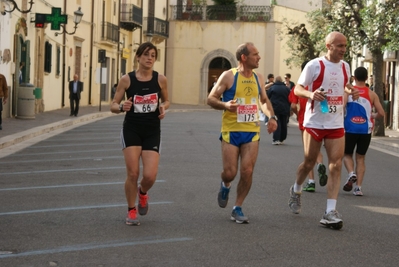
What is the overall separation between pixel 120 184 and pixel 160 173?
1663 millimetres

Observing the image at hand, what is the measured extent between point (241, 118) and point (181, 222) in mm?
1162

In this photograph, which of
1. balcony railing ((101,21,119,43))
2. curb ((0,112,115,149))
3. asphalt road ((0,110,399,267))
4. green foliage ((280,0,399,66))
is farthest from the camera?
balcony railing ((101,21,119,43))

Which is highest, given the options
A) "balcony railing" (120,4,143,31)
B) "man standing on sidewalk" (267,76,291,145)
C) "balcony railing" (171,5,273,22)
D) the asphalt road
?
"balcony railing" (171,5,273,22)

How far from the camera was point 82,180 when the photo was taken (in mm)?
13414

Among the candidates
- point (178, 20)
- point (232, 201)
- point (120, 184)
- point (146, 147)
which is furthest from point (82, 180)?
point (178, 20)

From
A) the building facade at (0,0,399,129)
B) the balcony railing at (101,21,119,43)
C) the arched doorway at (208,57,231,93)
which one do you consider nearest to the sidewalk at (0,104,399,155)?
the building facade at (0,0,399,129)

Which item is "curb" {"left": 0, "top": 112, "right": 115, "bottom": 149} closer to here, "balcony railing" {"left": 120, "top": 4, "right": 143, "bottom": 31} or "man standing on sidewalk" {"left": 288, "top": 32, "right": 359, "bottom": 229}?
"man standing on sidewalk" {"left": 288, "top": 32, "right": 359, "bottom": 229}

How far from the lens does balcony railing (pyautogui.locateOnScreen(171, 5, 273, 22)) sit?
6669 centimetres

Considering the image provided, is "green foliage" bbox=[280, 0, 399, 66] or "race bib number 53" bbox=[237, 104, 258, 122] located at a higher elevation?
"green foliage" bbox=[280, 0, 399, 66]

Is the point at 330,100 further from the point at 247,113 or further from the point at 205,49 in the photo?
the point at 205,49

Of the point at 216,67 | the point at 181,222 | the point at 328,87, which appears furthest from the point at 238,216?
the point at 216,67

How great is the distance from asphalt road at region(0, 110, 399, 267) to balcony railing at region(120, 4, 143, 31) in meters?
42.3

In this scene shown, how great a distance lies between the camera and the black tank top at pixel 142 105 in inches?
366

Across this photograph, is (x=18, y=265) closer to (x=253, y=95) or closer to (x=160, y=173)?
(x=253, y=95)
